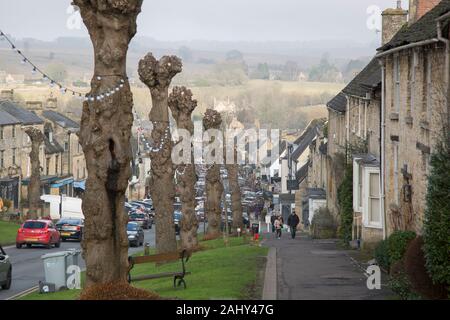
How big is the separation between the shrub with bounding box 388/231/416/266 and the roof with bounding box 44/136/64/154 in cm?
7237

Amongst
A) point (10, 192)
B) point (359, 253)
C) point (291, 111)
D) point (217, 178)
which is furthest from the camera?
point (291, 111)

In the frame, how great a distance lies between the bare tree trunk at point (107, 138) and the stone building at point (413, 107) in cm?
620

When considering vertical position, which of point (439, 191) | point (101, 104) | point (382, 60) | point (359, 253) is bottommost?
point (359, 253)

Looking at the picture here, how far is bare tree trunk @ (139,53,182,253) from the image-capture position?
115 feet

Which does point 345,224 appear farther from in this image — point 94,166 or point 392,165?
point 94,166

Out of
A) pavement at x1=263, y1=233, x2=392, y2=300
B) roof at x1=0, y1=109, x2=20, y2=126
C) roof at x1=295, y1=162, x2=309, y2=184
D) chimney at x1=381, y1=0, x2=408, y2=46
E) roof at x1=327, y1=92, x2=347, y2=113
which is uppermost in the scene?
chimney at x1=381, y1=0, x2=408, y2=46

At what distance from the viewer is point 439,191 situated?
18781 millimetres

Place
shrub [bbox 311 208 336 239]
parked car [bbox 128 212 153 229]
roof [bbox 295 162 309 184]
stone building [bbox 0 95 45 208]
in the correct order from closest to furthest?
1. shrub [bbox 311 208 336 239]
2. parked car [bbox 128 212 153 229]
3. stone building [bbox 0 95 45 208]
4. roof [bbox 295 162 309 184]

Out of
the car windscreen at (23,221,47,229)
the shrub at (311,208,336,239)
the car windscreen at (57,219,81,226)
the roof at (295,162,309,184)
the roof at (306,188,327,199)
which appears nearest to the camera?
the car windscreen at (23,221,47,229)

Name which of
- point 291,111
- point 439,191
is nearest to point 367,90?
point 439,191

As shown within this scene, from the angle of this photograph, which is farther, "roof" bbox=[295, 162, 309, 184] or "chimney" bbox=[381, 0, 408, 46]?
"roof" bbox=[295, 162, 309, 184]

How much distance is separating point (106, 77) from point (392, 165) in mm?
14568

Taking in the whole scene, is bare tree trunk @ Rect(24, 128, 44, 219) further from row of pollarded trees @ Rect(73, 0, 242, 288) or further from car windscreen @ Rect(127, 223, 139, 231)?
row of pollarded trees @ Rect(73, 0, 242, 288)

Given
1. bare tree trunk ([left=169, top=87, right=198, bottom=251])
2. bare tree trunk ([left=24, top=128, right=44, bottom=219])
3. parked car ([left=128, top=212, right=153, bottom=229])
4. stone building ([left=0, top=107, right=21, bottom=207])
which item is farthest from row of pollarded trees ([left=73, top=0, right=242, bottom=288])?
stone building ([left=0, top=107, right=21, bottom=207])
